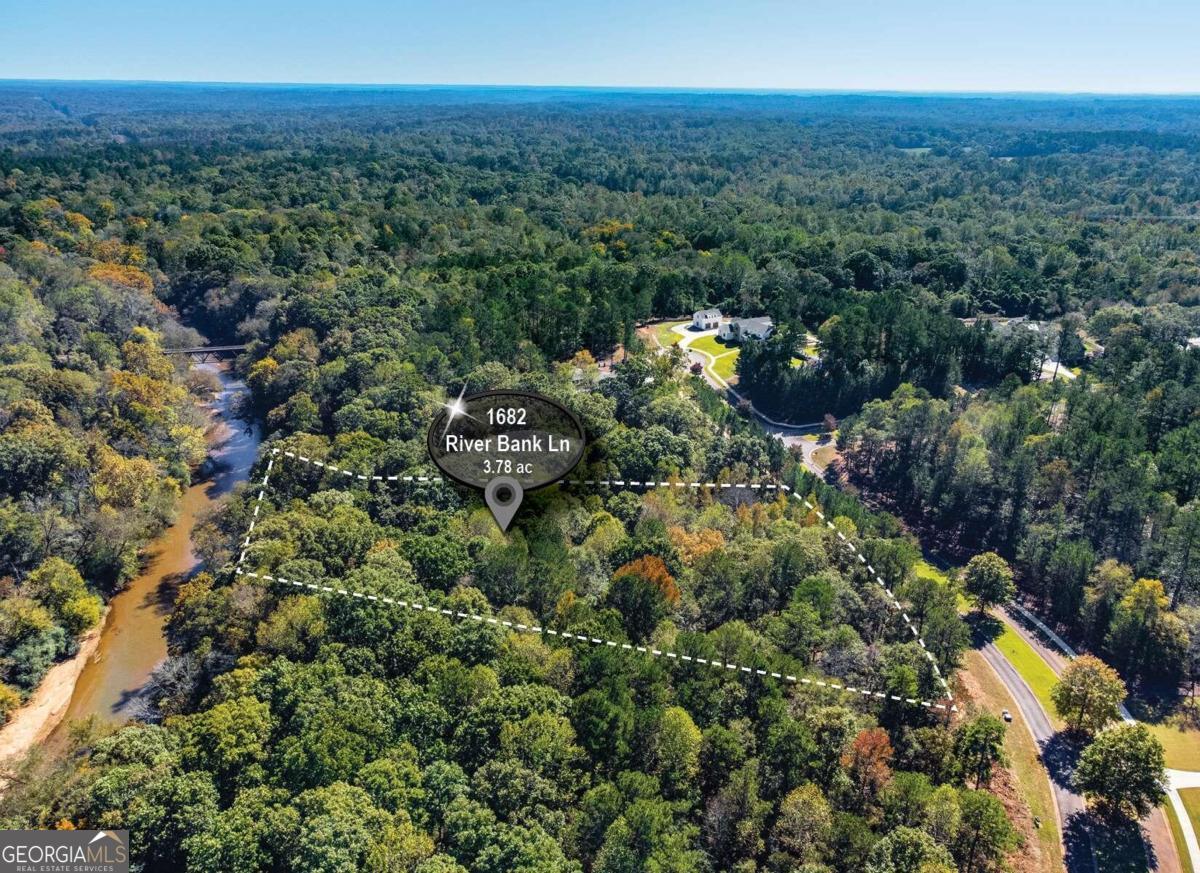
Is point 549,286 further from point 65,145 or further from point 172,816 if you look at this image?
point 65,145

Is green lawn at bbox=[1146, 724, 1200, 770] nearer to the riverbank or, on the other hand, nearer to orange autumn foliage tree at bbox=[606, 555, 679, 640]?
orange autumn foliage tree at bbox=[606, 555, 679, 640]

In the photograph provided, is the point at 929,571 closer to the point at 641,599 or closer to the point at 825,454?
the point at 825,454

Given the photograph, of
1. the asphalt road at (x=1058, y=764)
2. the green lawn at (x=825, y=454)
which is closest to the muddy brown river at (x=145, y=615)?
the asphalt road at (x=1058, y=764)

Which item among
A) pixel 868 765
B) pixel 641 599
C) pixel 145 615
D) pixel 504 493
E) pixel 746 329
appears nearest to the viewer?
pixel 504 493

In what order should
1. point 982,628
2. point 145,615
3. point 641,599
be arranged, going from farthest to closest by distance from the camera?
point 982,628, point 145,615, point 641,599

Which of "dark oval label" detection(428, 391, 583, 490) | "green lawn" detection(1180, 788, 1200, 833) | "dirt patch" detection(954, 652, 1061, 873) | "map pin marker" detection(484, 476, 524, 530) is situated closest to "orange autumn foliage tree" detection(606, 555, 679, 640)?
"dirt patch" detection(954, 652, 1061, 873)

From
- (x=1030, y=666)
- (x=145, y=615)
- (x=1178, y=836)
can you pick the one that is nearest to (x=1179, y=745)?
(x=1178, y=836)

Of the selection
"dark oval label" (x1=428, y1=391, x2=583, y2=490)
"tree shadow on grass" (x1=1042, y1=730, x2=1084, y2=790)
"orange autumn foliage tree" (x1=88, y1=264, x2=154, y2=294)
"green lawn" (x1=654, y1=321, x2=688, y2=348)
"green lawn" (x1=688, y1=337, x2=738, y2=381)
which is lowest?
"tree shadow on grass" (x1=1042, y1=730, x2=1084, y2=790)

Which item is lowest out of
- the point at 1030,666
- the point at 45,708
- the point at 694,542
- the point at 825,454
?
the point at 45,708

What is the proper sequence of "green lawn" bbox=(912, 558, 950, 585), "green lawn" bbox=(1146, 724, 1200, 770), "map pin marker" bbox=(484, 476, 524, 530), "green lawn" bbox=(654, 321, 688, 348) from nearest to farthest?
1. "map pin marker" bbox=(484, 476, 524, 530)
2. "green lawn" bbox=(1146, 724, 1200, 770)
3. "green lawn" bbox=(912, 558, 950, 585)
4. "green lawn" bbox=(654, 321, 688, 348)
